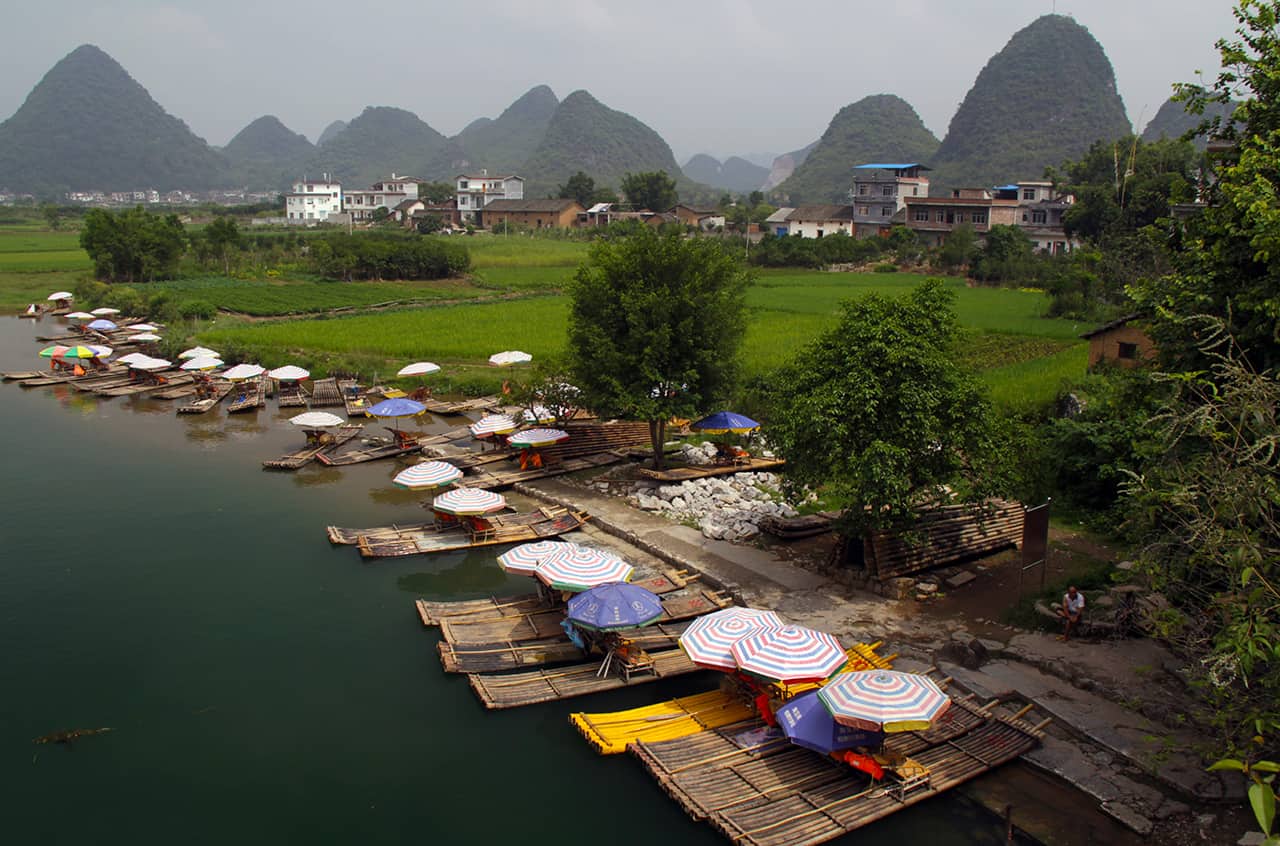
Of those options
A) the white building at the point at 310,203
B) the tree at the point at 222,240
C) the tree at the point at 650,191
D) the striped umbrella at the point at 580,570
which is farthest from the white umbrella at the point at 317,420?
the white building at the point at 310,203

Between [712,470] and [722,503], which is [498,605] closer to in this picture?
[722,503]

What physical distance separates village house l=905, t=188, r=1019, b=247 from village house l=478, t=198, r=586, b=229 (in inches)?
1527

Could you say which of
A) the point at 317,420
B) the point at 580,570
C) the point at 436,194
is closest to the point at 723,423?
the point at 580,570

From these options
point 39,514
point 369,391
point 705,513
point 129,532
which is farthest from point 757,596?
point 369,391

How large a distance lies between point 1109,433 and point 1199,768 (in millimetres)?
10053

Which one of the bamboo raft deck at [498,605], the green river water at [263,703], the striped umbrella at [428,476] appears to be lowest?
the green river water at [263,703]

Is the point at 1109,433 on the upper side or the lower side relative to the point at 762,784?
upper

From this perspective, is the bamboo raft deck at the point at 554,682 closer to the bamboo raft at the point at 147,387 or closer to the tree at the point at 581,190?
the bamboo raft at the point at 147,387

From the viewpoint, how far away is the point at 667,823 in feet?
36.6

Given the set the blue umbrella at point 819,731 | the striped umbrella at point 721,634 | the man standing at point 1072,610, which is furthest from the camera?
the man standing at point 1072,610

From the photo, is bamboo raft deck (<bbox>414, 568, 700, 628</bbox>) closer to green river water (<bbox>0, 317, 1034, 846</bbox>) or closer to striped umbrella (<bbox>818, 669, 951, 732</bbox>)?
green river water (<bbox>0, 317, 1034, 846</bbox>)

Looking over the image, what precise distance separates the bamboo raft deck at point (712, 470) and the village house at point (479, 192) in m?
91.4

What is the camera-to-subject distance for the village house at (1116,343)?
2603 centimetres

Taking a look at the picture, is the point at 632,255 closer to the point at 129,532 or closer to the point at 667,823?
the point at 129,532
